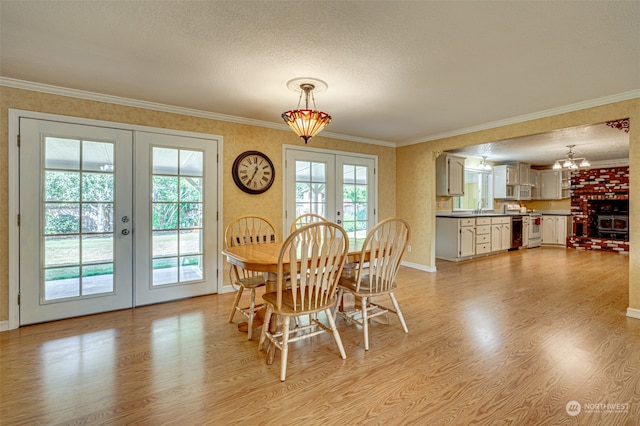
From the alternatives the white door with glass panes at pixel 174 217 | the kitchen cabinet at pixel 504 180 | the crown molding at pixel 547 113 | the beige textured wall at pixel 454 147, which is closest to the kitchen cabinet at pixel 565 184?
the kitchen cabinet at pixel 504 180

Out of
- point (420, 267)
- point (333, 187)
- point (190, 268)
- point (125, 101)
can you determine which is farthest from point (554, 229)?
point (125, 101)

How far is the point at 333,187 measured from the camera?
471 centimetres

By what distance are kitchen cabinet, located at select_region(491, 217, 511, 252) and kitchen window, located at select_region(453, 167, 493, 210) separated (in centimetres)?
65

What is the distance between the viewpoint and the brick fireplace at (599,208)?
697 centimetres

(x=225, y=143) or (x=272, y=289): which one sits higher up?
(x=225, y=143)

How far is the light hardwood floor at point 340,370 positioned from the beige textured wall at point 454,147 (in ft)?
3.32

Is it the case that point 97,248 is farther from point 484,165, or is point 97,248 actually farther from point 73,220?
point 484,165

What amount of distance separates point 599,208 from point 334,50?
8.63m

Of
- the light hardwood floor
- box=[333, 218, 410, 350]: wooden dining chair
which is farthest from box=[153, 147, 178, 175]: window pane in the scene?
box=[333, 218, 410, 350]: wooden dining chair

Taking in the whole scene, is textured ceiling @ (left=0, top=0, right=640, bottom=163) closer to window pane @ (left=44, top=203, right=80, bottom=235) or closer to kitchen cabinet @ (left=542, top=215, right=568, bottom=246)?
window pane @ (left=44, top=203, right=80, bottom=235)

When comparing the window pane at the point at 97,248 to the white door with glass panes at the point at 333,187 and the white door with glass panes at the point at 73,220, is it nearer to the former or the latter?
the white door with glass panes at the point at 73,220

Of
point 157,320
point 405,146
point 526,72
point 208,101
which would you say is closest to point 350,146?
point 405,146

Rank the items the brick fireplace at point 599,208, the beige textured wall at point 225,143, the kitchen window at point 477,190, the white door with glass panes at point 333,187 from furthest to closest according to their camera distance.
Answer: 1. the kitchen window at point 477,190
2. the brick fireplace at point 599,208
3. the white door with glass panes at point 333,187
4. the beige textured wall at point 225,143

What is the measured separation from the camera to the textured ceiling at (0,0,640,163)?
5.65ft
